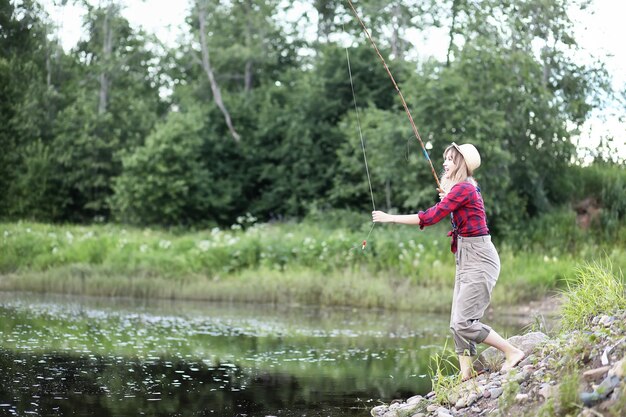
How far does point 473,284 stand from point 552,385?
1038 millimetres

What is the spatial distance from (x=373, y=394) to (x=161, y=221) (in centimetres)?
1956

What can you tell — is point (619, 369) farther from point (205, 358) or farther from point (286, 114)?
point (286, 114)

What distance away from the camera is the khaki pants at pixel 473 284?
6.69 metres

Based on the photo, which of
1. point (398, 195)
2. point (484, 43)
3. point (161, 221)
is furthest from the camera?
point (161, 221)

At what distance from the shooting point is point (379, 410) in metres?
7.05

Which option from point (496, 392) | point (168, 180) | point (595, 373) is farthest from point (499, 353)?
point (168, 180)

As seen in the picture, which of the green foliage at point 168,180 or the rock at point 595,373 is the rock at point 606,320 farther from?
the green foliage at point 168,180

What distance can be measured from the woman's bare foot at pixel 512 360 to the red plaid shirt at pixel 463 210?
3.04ft

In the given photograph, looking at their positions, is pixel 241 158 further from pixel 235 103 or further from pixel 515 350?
pixel 515 350

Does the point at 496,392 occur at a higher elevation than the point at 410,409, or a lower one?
higher

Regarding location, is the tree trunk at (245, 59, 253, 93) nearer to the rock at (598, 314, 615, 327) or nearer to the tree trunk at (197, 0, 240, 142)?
the tree trunk at (197, 0, 240, 142)

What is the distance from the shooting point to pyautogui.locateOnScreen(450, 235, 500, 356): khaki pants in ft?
22.0

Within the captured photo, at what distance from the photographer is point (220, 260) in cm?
1831

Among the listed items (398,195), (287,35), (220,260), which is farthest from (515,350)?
(287,35)
